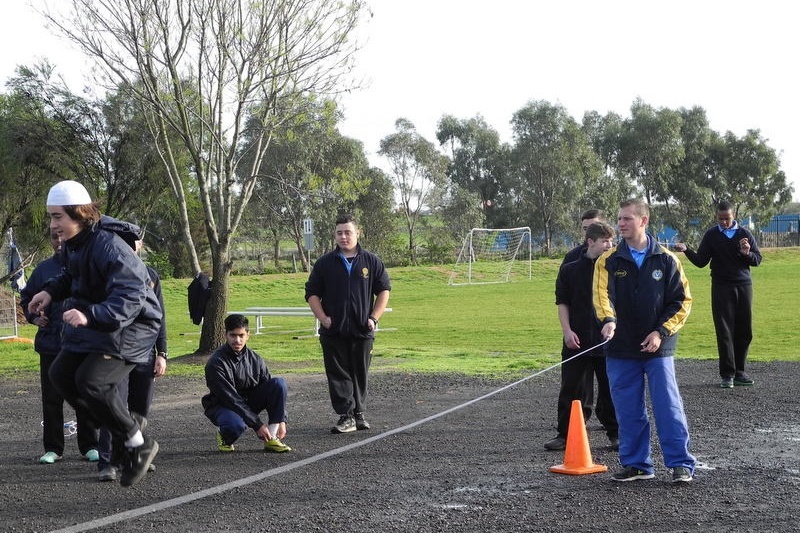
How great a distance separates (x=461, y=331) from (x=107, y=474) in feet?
52.0

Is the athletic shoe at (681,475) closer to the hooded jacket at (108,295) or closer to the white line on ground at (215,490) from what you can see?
the white line on ground at (215,490)

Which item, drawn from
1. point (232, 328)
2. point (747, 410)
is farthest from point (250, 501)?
point (747, 410)

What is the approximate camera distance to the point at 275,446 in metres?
7.80

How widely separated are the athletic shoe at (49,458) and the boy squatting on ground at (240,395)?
1.24 m

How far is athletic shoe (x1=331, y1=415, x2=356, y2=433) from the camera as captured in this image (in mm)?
8719

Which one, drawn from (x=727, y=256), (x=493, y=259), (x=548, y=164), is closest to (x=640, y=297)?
(x=727, y=256)

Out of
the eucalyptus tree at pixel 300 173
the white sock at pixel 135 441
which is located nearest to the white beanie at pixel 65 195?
the white sock at pixel 135 441

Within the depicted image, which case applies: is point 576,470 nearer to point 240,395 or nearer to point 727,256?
point 240,395

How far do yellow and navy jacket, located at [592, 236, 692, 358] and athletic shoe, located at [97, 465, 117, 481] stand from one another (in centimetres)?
370

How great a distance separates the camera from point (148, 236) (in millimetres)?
51969

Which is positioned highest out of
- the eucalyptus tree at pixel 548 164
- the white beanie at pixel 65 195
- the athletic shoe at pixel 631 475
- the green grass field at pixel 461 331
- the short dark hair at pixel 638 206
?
the eucalyptus tree at pixel 548 164

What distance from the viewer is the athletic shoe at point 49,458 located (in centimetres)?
754

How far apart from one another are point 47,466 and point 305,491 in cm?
239

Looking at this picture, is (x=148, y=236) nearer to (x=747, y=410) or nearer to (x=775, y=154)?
(x=747, y=410)
